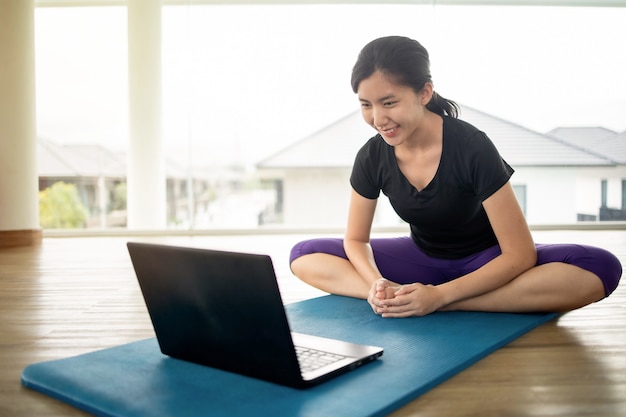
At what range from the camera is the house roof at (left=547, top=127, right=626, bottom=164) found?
5211 mm

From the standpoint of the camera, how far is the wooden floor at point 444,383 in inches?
49.1

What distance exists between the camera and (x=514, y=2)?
4.93 metres

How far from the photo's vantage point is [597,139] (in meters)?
5.27

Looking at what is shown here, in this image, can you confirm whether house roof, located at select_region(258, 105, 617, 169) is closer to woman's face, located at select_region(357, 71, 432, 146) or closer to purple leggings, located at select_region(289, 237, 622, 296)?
purple leggings, located at select_region(289, 237, 622, 296)

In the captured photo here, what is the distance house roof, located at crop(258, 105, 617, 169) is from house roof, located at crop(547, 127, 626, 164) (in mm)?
48

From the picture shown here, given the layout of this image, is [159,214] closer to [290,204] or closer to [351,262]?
[290,204]

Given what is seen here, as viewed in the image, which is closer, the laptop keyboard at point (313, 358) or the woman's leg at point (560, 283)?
the laptop keyboard at point (313, 358)

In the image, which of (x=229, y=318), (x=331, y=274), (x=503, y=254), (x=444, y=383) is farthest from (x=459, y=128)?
(x=229, y=318)

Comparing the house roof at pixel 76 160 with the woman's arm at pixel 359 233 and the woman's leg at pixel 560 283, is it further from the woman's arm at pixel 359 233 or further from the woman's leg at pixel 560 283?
the woman's leg at pixel 560 283

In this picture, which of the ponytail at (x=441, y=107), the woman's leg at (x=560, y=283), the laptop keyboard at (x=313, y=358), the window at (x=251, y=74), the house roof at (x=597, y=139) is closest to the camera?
the laptop keyboard at (x=313, y=358)

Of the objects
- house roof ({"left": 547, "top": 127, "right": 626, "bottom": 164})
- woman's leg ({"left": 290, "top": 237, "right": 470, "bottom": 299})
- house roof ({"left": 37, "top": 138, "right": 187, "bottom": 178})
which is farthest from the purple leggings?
house roof ({"left": 547, "top": 127, "right": 626, "bottom": 164})

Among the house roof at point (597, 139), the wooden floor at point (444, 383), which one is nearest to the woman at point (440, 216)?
the wooden floor at point (444, 383)

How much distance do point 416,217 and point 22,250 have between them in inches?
116

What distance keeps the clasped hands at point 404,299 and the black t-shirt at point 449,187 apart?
249 millimetres
